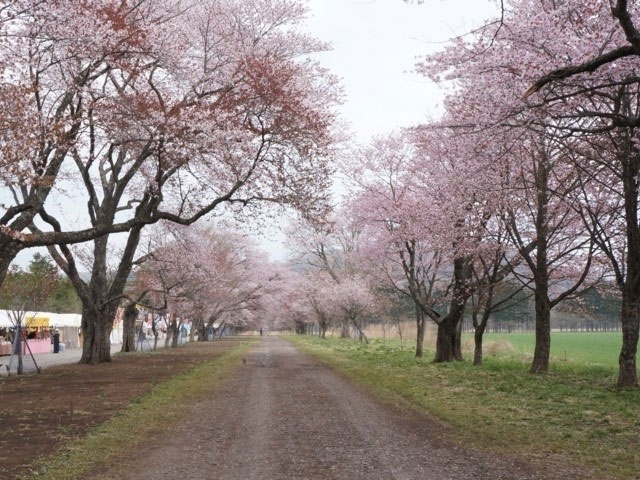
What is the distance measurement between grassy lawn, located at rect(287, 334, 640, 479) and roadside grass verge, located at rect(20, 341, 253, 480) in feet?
13.8

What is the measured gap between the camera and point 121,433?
8.44 meters

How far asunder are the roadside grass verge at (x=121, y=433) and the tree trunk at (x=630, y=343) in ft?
30.7

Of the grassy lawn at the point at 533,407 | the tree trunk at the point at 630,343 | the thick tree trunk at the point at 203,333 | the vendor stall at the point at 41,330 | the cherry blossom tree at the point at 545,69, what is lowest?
the thick tree trunk at the point at 203,333

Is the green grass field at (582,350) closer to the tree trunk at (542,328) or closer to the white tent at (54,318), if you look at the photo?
the tree trunk at (542,328)

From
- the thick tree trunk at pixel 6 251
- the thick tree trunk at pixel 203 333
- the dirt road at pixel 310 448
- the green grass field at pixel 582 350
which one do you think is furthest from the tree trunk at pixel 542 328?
the thick tree trunk at pixel 203 333

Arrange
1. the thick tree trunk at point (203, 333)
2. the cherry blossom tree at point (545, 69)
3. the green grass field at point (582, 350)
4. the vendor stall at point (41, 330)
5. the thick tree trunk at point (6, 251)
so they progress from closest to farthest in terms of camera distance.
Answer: the cherry blossom tree at point (545, 69) → the thick tree trunk at point (6, 251) → the green grass field at point (582, 350) → the vendor stall at point (41, 330) → the thick tree trunk at point (203, 333)

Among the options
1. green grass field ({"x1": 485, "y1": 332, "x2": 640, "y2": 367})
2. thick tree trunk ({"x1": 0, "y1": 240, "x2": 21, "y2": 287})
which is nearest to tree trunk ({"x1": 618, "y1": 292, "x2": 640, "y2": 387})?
green grass field ({"x1": 485, "y1": 332, "x2": 640, "y2": 367})

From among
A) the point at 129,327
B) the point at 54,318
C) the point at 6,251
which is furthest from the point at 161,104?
the point at 54,318

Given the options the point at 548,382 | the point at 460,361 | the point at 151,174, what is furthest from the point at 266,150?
the point at 460,361

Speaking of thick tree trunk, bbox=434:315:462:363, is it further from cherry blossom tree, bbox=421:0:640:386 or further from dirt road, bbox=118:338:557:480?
dirt road, bbox=118:338:557:480

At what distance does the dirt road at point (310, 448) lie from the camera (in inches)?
241

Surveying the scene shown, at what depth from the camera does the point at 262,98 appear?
633 inches

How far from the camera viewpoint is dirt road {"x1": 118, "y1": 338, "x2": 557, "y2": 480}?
6113 mm

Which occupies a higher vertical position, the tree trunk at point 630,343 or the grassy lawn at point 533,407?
the tree trunk at point 630,343
